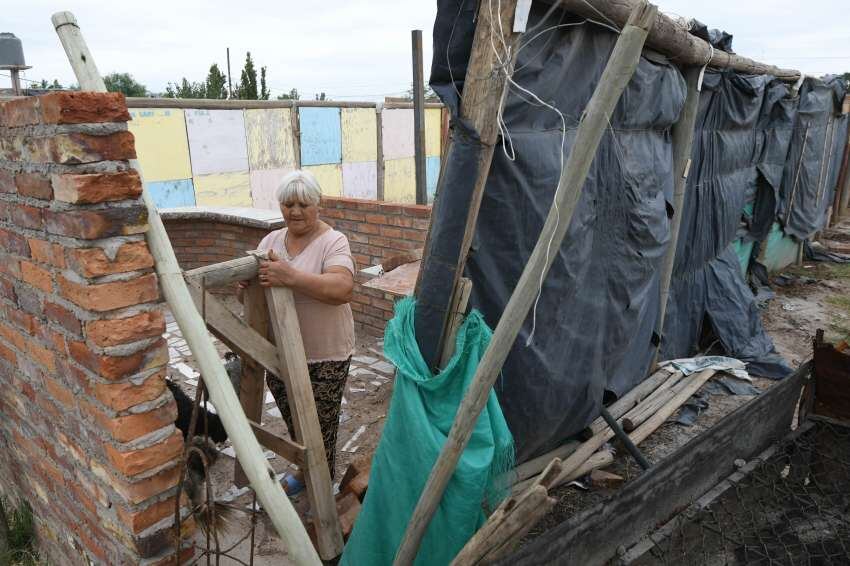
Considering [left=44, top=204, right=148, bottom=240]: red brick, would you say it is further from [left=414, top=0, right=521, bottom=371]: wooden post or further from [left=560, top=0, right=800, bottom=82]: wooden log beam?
[left=560, top=0, right=800, bottom=82]: wooden log beam

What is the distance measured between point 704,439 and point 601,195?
4.73 ft

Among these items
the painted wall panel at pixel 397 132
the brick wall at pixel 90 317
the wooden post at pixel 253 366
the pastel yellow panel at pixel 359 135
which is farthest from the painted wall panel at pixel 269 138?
the brick wall at pixel 90 317

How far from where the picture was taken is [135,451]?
1.90 metres

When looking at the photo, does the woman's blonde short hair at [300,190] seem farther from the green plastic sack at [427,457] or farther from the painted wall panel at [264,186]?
the painted wall panel at [264,186]

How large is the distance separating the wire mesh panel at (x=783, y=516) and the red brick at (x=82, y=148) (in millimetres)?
2196

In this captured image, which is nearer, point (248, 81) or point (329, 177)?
point (329, 177)

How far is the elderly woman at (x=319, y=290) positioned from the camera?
2.74 metres

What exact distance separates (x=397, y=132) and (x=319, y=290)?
41.2 ft

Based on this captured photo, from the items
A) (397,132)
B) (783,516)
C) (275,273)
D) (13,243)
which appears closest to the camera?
(13,243)

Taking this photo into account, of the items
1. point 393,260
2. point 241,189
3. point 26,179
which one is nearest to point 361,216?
point 393,260

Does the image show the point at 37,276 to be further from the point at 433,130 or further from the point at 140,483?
the point at 433,130

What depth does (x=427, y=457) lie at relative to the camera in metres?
2.22

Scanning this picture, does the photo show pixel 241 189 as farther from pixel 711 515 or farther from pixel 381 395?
pixel 711 515

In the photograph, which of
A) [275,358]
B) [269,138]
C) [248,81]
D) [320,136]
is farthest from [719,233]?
[248,81]
